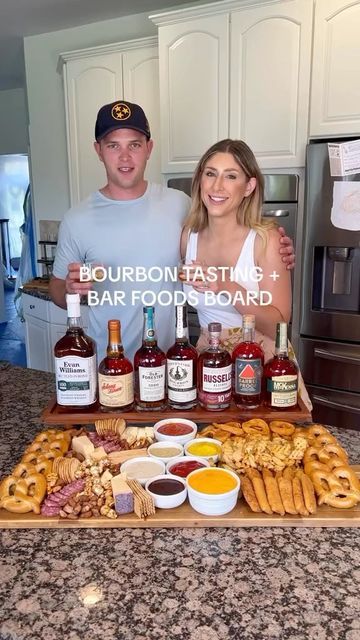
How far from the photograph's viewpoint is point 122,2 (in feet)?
9.80

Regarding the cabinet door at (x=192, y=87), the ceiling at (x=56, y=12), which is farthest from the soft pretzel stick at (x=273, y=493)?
the ceiling at (x=56, y=12)

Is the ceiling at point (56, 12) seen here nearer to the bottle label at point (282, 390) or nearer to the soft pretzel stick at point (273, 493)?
the bottle label at point (282, 390)

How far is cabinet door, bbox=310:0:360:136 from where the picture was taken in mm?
2232

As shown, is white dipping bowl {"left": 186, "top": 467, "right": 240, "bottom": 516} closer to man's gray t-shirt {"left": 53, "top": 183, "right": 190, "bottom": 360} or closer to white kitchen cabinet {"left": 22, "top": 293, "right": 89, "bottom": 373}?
man's gray t-shirt {"left": 53, "top": 183, "right": 190, "bottom": 360}

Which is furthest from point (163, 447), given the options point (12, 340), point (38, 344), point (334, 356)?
point (12, 340)

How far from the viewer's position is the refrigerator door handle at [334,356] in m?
2.36

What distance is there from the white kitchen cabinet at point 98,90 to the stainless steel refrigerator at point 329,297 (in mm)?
1061

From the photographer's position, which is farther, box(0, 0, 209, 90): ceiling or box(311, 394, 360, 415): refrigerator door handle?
box(0, 0, 209, 90): ceiling

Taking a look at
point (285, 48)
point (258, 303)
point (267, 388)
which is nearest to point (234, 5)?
point (285, 48)

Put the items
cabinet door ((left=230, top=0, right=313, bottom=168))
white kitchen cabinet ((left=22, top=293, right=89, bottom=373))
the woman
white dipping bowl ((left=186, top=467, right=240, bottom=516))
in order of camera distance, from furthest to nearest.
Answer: white kitchen cabinet ((left=22, top=293, right=89, bottom=373))
cabinet door ((left=230, top=0, right=313, bottom=168))
the woman
white dipping bowl ((left=186, top=467, right=240, bottom=516))

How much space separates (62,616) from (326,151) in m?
2.11

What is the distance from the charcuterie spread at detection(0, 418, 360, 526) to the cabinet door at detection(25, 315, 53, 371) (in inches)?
96.3

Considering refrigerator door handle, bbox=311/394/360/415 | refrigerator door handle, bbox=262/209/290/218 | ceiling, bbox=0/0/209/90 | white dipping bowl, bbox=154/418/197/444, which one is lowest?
refrigerator door handle, bbox=311/394/360/415

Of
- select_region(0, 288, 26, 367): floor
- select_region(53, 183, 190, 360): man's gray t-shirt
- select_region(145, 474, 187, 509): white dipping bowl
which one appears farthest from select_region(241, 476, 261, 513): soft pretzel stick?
select_region(0, 288, 26, 367): floor
